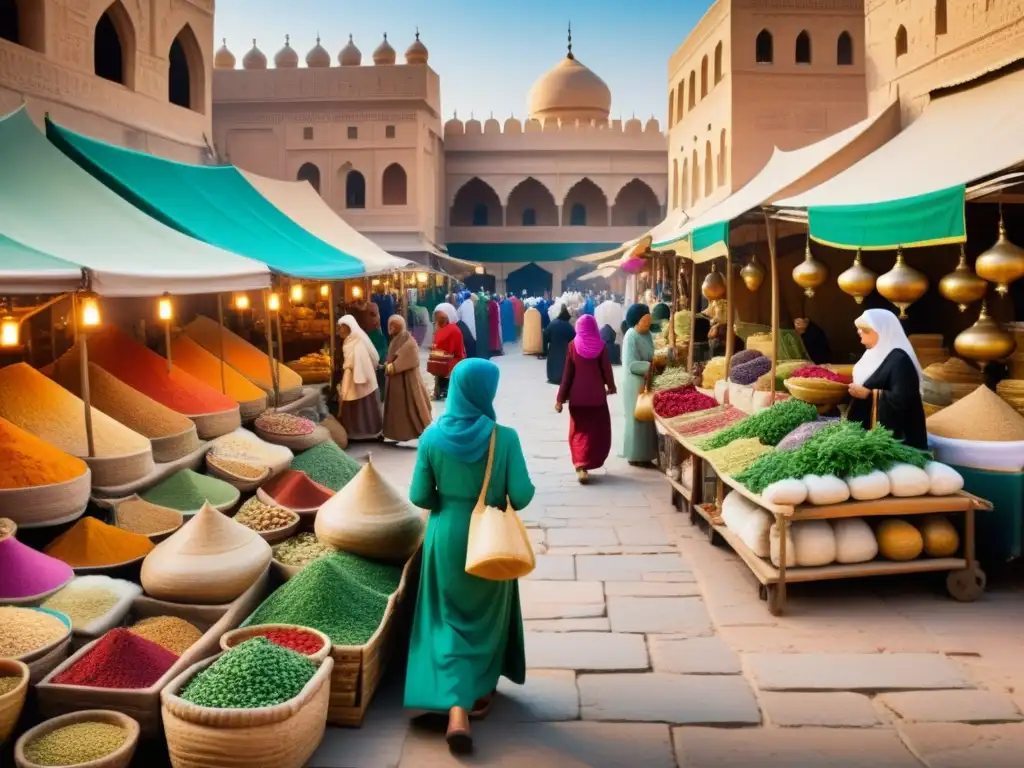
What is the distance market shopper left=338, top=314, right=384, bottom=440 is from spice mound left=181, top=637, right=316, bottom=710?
615 centimetres

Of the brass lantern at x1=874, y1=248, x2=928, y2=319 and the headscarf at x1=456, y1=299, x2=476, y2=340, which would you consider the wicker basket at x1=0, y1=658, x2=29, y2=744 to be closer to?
the brass lantern at x1=874, y1=248, x2=928, y2=319

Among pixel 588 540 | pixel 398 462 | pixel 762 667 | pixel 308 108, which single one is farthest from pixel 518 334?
pixel 762 667

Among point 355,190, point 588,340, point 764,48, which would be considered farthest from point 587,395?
point 355,190

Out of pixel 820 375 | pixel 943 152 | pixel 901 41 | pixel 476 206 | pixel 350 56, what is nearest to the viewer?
pixel 820 375

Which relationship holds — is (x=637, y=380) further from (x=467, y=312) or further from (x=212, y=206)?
(x=467, y=312)

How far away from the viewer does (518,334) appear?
1003 inches

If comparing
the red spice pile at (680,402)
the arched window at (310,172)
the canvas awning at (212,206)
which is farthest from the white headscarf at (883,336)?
the arched window at (310,172)

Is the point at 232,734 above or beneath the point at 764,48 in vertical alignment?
beneath

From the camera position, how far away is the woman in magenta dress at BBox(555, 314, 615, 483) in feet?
24.8

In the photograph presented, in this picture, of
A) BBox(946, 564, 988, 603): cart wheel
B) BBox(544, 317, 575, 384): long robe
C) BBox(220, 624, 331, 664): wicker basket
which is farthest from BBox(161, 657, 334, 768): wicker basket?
BBox(544, 317, 575, 384): long robe

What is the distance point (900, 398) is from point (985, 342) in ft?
2.01

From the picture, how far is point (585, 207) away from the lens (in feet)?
111

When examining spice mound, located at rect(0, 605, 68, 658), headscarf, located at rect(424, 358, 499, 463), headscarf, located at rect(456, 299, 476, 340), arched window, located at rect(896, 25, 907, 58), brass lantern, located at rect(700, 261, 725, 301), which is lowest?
spice mound, located at rect(0, 605, 68, 658)

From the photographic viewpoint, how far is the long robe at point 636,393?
8203 millimetres
